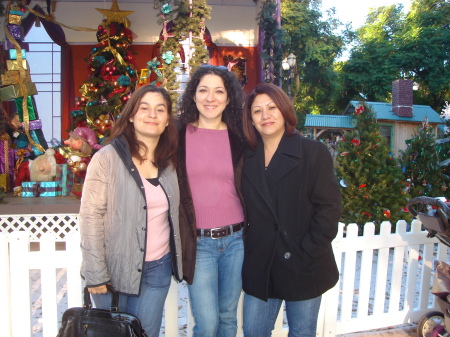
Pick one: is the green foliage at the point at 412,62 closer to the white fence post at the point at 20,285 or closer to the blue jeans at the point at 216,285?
the blue jeans at the point at 216,285

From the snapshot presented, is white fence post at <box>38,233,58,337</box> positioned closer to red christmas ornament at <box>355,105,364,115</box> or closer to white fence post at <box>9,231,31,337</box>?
white fence post at <box>9,231,31,337</box>

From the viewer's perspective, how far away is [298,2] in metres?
20.6

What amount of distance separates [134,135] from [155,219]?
0.51 meters

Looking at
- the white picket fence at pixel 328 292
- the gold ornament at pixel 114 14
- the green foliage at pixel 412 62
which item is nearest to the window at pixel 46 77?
the gold ornament at pixel 114 14

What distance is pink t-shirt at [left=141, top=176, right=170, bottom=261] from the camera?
1988mm

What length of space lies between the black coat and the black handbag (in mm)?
725

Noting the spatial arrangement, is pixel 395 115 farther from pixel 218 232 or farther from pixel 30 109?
pixel 218 232

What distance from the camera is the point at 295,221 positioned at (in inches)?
81.0

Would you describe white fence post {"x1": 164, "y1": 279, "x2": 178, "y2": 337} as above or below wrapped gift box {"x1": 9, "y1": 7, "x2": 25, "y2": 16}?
below

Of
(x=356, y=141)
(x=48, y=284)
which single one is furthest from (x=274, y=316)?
(x=356, y=141)

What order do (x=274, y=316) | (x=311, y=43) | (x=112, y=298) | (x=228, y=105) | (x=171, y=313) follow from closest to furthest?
1. (x=112, y=298)
2. (x=274, y=316)
3. (x=228, y=105)
4. (x=171, y=313)
5. (x=311, y=43)

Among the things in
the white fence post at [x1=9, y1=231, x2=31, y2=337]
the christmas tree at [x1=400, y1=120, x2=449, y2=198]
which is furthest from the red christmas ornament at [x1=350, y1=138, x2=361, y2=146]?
the white fence post at [x1=9, y1=231, x2=31, y2=337]

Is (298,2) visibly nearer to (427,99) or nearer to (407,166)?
(427,99)

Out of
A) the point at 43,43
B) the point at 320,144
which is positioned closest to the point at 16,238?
the point at 320,144
